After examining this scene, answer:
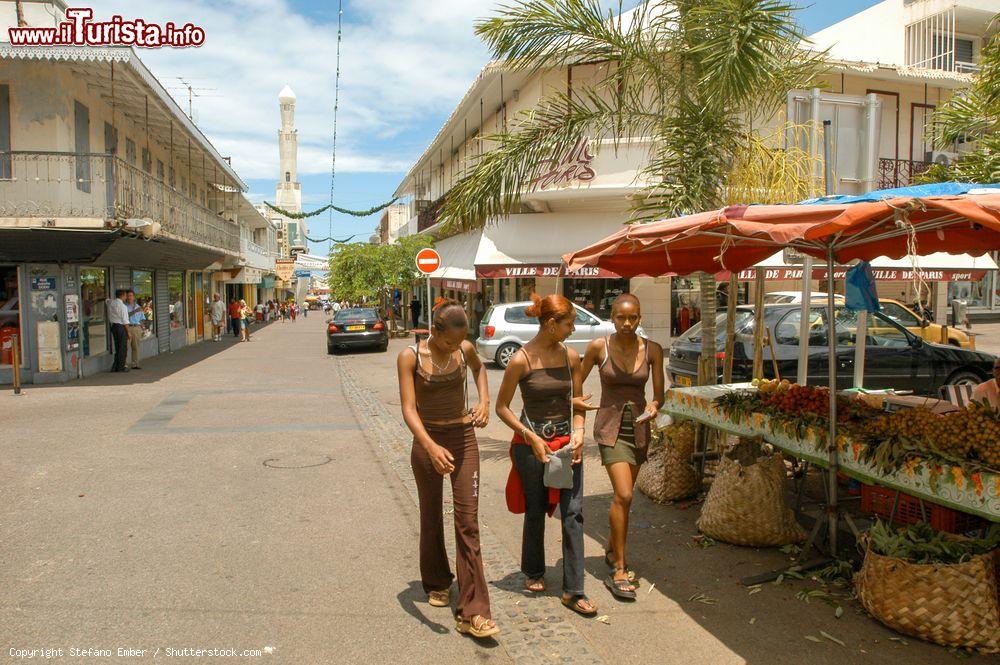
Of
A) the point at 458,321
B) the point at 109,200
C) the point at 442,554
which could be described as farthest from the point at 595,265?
the point at 109,200

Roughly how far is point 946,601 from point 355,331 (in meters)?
20.2

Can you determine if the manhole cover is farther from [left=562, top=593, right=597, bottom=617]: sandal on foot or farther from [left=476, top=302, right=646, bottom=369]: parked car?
[left=476, top=302, right=646, bottom=369]: parked car

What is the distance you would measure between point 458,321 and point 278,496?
357 centimetres

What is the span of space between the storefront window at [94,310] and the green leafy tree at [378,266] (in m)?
14.9

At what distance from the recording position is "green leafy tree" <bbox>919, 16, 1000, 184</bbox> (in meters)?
8.58

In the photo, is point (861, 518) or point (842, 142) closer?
point (861, 518)

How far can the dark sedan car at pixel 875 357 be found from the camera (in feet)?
34.1

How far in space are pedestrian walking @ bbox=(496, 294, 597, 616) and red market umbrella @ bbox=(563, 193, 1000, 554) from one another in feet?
3.34

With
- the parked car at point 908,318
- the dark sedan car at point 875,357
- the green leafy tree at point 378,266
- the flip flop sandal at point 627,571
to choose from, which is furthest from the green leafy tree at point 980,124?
the green leafy tree at point 378,266

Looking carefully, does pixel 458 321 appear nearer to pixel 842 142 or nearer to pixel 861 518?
pixel 861 518

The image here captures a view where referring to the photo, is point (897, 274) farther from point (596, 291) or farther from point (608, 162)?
point (596, 291)

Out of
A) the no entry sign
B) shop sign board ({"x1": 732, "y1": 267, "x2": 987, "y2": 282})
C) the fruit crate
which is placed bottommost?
the fruit crate

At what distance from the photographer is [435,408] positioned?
4.15 metres

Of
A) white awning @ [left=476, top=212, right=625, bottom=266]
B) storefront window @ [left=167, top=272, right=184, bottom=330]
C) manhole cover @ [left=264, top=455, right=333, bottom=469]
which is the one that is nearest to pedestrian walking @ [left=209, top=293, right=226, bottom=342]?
storefront window @ [left=167, top=272, right=184, bottom=330]
